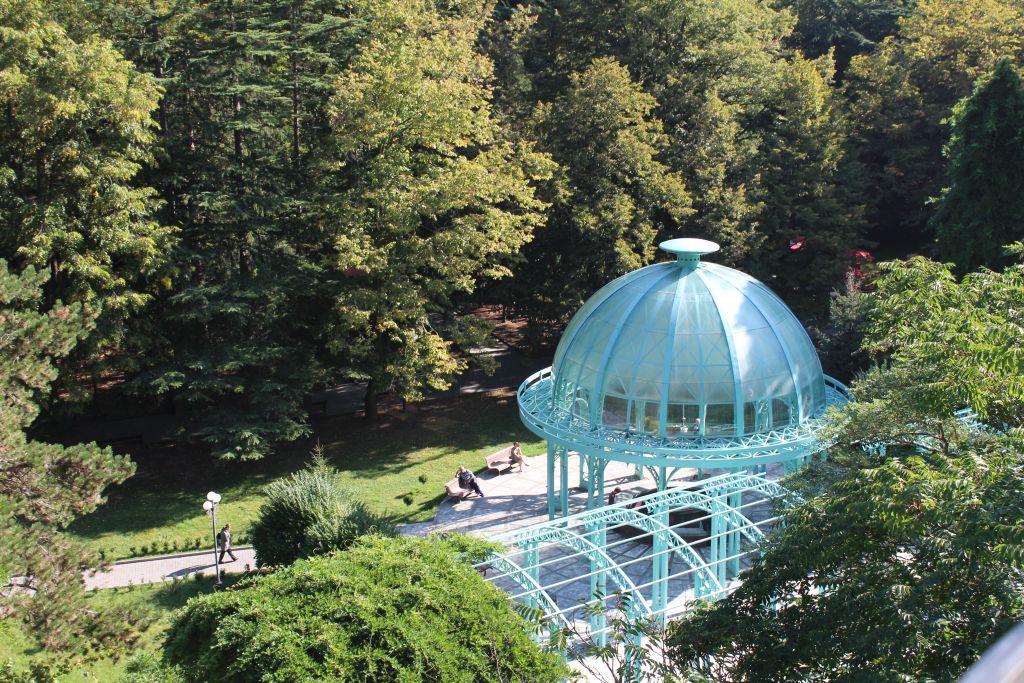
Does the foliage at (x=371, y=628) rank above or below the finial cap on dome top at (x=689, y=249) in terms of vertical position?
below

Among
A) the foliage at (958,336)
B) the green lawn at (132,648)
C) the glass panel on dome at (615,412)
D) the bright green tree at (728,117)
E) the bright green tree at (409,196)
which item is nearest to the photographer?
the foliage at (958,336)

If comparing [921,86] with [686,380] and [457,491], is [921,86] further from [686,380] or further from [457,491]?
[457,491]

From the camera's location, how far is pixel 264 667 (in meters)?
14.2

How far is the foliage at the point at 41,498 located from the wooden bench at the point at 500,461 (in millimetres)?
14280

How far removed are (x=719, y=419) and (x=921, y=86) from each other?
1347 inches

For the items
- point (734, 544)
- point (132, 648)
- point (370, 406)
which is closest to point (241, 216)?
point (370, 406)

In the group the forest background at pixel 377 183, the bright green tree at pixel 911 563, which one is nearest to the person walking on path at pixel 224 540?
the forest background at pixel 377 183

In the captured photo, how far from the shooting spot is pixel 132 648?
20.5 meters

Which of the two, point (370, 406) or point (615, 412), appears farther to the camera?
point (370, 406)

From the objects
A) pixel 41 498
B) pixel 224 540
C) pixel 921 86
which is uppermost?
pixel 921 86

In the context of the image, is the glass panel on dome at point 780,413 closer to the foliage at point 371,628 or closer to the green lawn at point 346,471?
the green lawn at point 346,471

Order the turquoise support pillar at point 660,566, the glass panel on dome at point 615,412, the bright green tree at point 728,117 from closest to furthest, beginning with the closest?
the turquoise support pillar at point 660,566, the glass panel on dome at point 615,412, the bright green tree at point 728,117

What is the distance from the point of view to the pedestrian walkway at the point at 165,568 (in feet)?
85.7

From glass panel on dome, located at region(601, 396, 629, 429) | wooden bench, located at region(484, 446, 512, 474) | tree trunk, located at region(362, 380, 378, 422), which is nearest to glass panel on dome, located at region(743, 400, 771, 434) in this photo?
glass panel on dome, located at region(601, 396, 629, 429)
